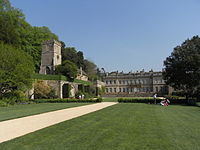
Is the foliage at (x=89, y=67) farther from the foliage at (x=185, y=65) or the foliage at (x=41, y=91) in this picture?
the foliage at (x=185, y=65)

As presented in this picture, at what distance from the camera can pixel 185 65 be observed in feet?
66.6

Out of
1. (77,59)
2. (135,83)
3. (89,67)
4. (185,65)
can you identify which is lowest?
(135,83)

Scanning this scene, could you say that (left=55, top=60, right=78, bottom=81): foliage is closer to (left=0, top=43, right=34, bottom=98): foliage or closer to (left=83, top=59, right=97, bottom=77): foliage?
(left=0, top=43, right=34, bottom=98): foliage

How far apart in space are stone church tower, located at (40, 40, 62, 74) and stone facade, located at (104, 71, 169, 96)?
32.5 meters

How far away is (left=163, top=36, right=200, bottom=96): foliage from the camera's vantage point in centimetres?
1974

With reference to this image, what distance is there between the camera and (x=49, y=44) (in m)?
37.2

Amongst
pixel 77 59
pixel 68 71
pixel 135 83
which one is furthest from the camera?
pixel 135 83

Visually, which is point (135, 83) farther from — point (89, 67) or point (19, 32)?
point (19, 32)

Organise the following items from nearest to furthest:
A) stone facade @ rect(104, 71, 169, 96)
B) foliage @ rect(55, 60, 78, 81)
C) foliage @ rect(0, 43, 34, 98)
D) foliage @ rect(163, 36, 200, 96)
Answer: foliage @ rect(163, 36, 200, 96) → foliage @ rect(0, 43, 34, 98) → foliage @ rect(55, 60, 78, 81) → stone facade @ rect(104, 71, 169, 96)

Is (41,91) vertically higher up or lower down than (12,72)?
lower down

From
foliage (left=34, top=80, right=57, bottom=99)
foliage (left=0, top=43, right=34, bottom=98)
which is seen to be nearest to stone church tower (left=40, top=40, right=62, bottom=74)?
foliage (left=34, top=80, right=57, bottom=99)

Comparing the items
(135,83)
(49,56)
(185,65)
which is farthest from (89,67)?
(185,65)

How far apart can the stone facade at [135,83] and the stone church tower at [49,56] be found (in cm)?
3249

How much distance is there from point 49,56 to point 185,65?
2601cm
